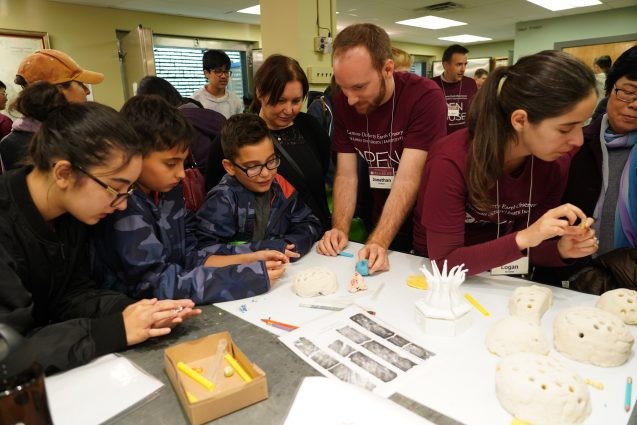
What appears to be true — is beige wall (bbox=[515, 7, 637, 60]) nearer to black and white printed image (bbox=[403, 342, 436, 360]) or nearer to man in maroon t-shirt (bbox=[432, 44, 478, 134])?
man in maroon t-shirt (bbox=[432, 44, 478, 134])

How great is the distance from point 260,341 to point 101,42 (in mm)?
6686

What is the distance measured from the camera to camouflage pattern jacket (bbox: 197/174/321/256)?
5.49 ft

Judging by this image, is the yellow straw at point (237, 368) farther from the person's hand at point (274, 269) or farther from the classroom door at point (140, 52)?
the classroom door at point (140, 52)

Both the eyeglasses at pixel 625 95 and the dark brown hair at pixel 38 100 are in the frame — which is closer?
the eyeglasses at pixel 625 95

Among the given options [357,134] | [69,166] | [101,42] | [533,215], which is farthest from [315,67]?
[101,42]

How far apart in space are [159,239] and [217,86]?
319 cm

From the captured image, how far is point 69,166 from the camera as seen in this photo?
43.6 inches

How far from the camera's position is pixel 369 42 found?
1.70 meters

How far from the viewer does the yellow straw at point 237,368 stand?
0.94 m

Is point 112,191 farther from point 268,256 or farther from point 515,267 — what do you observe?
point 515,267

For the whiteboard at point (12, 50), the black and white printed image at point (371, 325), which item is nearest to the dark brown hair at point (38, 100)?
the black and white printed image at point (371, 325)

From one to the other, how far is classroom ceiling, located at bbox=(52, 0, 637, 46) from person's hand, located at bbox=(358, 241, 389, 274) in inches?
228

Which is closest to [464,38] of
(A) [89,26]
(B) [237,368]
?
(A) [89,26]

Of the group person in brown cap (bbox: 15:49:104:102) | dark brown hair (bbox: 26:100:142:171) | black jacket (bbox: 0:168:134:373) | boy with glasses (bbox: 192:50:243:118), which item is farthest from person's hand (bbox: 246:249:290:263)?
boy with glasses (bbox: 192:50:243:118)
